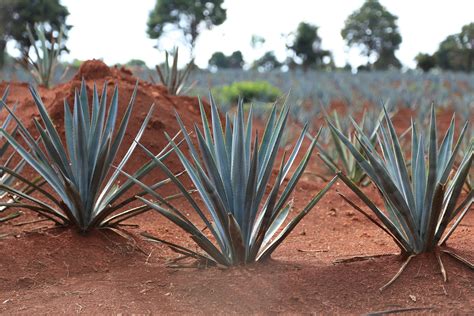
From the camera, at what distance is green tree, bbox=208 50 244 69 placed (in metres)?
53.2

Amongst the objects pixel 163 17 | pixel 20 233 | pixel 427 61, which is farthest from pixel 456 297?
pixel 427 61

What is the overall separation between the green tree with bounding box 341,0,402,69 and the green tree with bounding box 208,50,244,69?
9358mm

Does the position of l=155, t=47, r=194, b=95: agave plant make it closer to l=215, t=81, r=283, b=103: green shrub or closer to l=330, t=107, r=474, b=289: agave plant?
l=330, t=107, r=474, b=289: agave plant

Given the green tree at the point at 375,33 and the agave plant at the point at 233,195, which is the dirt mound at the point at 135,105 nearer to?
the agave plant at the point at 233,195

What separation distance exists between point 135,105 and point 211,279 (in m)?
2.83

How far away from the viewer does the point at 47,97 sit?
5.39 metres

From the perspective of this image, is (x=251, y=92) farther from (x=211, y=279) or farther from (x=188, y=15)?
(x=188, y=15)

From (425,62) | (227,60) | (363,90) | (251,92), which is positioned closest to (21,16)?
(251,92)

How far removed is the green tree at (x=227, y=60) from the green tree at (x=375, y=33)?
9.36 m

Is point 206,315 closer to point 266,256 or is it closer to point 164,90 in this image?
point 266,256

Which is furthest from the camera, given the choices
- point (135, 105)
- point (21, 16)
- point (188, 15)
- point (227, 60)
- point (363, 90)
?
point (227, 60)

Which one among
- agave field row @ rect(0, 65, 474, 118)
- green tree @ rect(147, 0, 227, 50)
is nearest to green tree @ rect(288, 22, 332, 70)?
green tree @ rect(147, 0, 227, 50)

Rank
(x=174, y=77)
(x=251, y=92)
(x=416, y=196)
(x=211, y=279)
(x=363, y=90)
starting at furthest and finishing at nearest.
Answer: (x=363, y=90), (x=251, y=92), (x=174, y=77), (x=416, y=196), (x=211, y=279)

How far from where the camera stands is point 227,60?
55.5 metres
